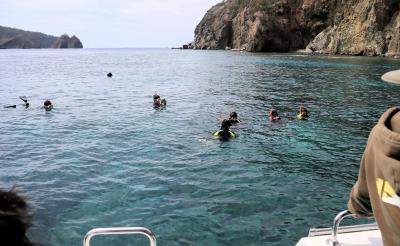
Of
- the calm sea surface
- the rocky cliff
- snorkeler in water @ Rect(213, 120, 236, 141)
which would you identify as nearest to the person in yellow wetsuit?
the calm sea surface

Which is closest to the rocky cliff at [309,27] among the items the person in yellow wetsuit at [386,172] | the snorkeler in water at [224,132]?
the snorkeler in water at [224,132]

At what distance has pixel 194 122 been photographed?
75.6 ft

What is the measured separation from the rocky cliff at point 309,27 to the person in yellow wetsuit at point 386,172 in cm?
8794

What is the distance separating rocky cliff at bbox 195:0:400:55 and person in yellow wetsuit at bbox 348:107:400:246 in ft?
289

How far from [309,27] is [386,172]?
125620mm

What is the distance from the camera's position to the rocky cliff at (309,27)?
Answer: 3504 inches

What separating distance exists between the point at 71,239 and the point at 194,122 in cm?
1413

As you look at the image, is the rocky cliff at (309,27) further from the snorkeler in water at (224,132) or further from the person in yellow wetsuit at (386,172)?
the person in yellow wetsuit at (386,172)

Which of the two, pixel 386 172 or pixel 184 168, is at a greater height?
pixel 386 172

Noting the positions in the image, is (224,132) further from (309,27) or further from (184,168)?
(309,27)

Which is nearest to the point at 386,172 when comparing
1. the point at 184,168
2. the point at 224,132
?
the point at 184,168

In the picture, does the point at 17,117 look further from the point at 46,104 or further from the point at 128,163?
the point at 128,163

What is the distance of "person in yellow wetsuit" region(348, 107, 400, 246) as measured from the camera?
7.31 feet

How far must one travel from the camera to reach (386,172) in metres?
2.29
